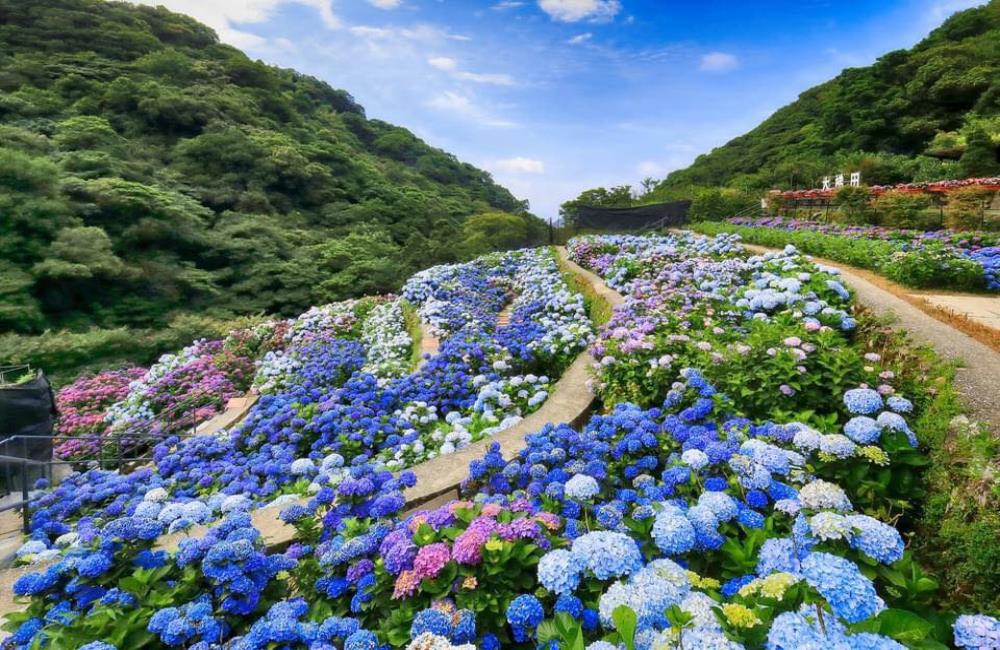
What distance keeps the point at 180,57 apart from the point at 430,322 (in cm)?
3100

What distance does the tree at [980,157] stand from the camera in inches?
571

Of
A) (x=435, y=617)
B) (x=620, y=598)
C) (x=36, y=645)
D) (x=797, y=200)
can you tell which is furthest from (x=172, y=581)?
(x=797, y=200)

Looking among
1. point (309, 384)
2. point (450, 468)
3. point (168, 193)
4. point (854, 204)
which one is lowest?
point (309, 384)

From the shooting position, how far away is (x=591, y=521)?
189 cm

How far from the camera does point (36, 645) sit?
1.52 meters

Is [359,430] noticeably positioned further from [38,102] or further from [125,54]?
[125,54]

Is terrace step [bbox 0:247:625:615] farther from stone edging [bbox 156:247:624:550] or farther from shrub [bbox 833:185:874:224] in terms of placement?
shrub [bbox 833:185:874:224]

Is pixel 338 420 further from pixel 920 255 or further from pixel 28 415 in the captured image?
pixel 920 255

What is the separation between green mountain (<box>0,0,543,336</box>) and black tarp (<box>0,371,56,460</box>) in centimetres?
745

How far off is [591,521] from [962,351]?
2.88m

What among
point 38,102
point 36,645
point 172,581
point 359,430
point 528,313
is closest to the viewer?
point 36,645

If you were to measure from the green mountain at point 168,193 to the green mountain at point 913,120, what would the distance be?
13.5 meters

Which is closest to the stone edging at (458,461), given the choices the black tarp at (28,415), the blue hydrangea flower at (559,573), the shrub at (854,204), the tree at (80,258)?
the blue hydrangea flower at (559,573)

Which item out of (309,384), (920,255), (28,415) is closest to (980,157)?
(920,255)
